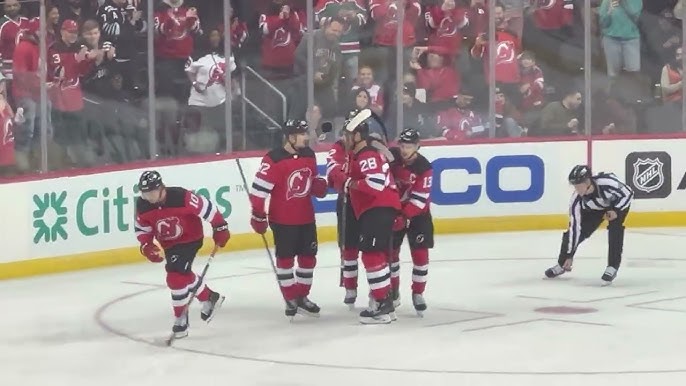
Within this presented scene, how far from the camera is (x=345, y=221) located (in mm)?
9539

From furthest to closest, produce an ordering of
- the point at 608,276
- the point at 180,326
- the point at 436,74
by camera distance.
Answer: the point at 436,74 → the point at 608,276 → the point at 180,326

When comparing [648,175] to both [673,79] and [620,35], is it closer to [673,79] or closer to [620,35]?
[673,79]

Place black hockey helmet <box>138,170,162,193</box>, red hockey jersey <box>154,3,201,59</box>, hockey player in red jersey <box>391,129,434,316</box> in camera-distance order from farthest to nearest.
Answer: red hockey jersey <box>154,3,201,59</box>, hockey player in red jersey <box>391,129,434,316</box>, black hockey helmet <box>138,170,162,193</box>

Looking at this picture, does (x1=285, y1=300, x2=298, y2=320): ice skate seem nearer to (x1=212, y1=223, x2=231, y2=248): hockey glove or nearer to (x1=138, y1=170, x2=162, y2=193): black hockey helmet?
(x1=212, y1=223, x2=231, y2=248): hockey glove

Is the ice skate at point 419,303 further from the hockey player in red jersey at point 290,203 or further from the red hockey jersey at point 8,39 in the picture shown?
the red hockey jersey at point 8,39

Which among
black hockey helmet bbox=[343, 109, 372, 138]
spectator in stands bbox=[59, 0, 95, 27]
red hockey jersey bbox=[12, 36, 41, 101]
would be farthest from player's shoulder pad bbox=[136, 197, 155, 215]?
spectator in stands bbox=[59, 0, 95, 27]

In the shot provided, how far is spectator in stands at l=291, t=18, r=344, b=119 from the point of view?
1434 centimetres

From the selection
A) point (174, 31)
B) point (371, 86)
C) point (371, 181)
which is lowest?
point (371, 181)

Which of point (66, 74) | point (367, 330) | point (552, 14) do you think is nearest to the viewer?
point (367, 330)

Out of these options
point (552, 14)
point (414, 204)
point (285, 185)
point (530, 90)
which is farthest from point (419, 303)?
point (552, 14)

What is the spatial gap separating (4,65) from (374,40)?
13.0 ft

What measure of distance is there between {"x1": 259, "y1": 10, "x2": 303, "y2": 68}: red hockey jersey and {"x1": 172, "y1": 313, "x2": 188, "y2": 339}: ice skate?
5.57 metres

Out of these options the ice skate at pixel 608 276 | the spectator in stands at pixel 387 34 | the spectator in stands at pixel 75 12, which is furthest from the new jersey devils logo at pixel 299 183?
the spectator in stands at pixel 387 34

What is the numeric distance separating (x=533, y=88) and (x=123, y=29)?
437 centimetres
